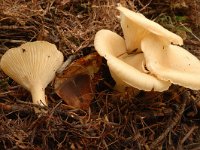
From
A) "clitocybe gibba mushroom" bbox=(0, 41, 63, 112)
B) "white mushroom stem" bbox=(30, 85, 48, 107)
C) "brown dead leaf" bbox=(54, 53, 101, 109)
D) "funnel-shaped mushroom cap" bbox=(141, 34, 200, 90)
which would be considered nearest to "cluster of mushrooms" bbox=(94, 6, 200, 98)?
"funnel-shaped mushroom cap" bbox=(141, 34, 200, 90)

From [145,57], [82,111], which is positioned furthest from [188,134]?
[82,111]

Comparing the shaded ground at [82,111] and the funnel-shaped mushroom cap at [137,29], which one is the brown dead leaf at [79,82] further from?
the funnel-shaped mushroom cap at [137,29]

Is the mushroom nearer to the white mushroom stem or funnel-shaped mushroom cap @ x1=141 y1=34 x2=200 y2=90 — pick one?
funnel-shaped mushroom cap @ x1=141 y1=34 x2=200 y2=90

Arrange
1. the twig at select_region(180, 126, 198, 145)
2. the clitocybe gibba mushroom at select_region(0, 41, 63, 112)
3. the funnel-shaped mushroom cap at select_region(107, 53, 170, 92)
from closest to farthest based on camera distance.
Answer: the funnel-shaped mushroom cap at select_region(107, 53, 170, 92), the clitocybe gibba mushroom at select_region(0, 41, 63, 112), the twig at select_region(180, 126, 198, 145)

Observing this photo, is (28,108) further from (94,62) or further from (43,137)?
(94,62)

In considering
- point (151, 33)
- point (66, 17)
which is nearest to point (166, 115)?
point (151, 33)

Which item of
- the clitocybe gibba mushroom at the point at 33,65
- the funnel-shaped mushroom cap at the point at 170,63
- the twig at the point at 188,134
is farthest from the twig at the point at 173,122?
the clitocybe gibba mushroom at the point at 33,65
